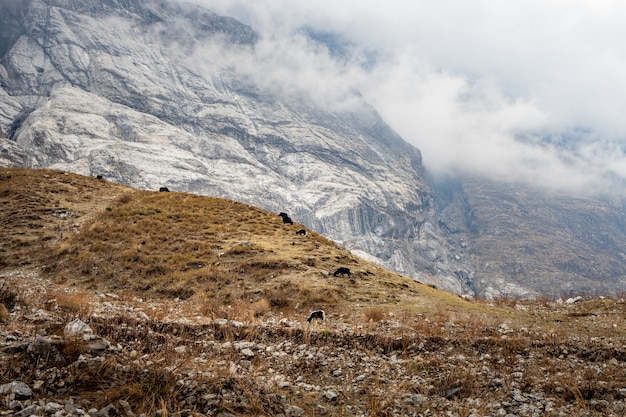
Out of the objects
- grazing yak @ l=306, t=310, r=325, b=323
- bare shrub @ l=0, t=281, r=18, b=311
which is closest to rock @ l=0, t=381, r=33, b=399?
bare shrub @ l=0, t=281, r=18, b=311

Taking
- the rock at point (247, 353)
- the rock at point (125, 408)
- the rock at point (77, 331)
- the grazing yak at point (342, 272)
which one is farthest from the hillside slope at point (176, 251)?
the rock at point (125, 408)

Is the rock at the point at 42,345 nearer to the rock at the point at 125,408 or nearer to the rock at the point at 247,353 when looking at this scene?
the rock at the point at 125,408

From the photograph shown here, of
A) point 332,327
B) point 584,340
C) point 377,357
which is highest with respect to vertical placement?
point 584,340

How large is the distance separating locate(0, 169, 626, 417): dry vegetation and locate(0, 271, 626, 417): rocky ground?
39 mm

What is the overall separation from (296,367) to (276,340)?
2.07 metres

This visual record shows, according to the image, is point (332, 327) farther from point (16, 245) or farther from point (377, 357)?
point (16, 245)

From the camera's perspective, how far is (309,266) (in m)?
23.5

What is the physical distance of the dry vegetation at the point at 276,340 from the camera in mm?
7020

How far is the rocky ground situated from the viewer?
651cm

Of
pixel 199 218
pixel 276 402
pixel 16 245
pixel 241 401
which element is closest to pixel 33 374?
pixel 241 401

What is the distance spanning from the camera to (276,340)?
37.4 feet

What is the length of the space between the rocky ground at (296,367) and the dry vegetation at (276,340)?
39mm

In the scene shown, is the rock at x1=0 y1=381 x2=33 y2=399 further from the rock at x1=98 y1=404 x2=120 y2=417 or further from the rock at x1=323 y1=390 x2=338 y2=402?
the rock at x1=323 y1=390 x2=338 y2=402

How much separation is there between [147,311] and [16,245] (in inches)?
627
